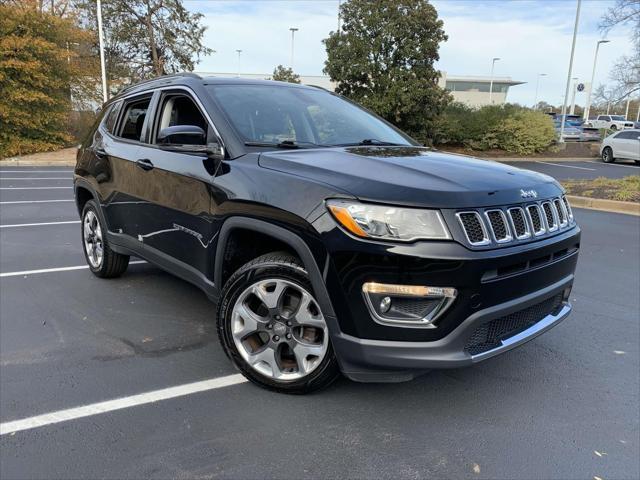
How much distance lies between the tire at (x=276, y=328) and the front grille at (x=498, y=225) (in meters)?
0.97

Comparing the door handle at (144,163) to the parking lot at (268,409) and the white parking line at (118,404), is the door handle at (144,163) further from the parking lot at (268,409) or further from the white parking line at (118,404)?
the white parking line at (118,404)

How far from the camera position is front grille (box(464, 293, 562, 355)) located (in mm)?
2525

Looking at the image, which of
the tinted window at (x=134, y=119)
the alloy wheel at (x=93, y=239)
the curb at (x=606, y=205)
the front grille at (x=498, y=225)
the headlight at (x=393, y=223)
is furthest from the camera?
the curb at (x=606, y=205)

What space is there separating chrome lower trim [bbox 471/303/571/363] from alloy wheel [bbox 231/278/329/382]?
2.66ft

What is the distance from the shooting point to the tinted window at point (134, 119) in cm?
432

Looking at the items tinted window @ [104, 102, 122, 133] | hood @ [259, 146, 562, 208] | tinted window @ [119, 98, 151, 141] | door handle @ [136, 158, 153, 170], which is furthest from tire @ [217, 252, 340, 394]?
tinted window @ [104, 102, 122, 133]

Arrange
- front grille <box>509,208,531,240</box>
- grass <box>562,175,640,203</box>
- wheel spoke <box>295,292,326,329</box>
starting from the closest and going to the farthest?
front grille <box>509,208,531,240</box>, wheel spoke <box>295,292,326,329</box>, grass <box>562,175,640,203</box>

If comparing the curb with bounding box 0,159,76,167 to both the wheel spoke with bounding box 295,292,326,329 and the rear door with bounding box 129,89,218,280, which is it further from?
the wheel spoke with bounding box 295,292,326,329

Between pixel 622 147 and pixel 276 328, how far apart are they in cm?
2505

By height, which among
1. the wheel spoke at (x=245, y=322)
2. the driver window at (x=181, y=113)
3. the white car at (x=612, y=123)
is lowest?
the wheel spoke at (x=245, y=322)

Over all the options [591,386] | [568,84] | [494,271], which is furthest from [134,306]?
[568,84]

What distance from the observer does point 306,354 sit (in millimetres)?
2838

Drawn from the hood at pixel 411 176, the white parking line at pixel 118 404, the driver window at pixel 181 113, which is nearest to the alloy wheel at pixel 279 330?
the white parking line at pixel 118 404

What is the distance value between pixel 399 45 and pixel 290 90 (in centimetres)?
1953
